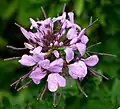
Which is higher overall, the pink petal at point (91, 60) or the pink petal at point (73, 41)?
the pink petal at point (73, 41)

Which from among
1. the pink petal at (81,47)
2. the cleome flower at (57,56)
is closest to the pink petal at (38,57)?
the cleome flower at (57,56)

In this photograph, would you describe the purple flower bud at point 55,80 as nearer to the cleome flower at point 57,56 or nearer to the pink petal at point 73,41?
the cleome flower at point 57,56

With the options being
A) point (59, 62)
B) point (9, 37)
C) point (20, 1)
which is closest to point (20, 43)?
point (9, 37)

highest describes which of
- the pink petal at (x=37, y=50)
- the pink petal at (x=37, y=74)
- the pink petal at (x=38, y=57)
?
the pink petal at (x=37, y=50)

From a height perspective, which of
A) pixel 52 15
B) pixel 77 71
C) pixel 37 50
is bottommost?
pixel 77 71

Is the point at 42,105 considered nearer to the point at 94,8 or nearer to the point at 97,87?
the point at 97,87

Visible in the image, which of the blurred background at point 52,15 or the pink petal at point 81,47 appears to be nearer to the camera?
the pink petal at point 81,47

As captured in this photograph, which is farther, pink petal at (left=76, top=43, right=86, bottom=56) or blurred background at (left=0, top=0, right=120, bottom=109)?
blurred background at (left=0, top=0, right=120, bottom=109)

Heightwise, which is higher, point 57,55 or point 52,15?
point 52,15

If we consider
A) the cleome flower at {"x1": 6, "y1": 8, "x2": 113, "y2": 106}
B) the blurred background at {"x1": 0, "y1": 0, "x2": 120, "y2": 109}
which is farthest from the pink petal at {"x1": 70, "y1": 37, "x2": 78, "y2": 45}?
the blurred background at {"x1": 0, "y1": 0, "x2": 120, "y2": 109}

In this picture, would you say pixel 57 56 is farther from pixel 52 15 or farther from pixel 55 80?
pixel 52 15

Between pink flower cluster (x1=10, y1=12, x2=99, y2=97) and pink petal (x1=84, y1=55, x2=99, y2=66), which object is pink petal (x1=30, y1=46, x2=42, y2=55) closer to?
pink flower cluster (x1=10, y1=12, x2=99, y2=97)

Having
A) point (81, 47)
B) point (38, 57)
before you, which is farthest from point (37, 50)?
point (81, 47)
